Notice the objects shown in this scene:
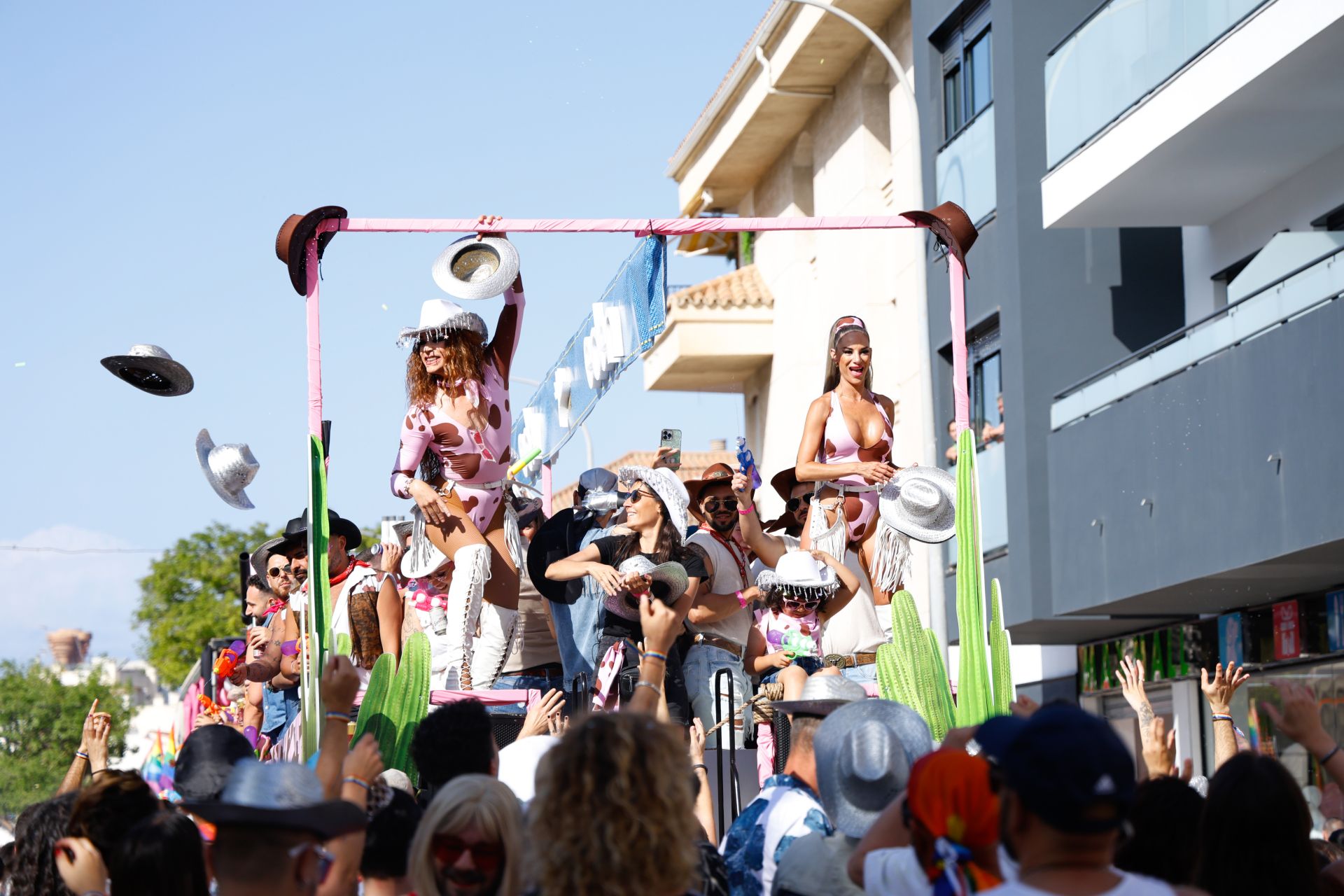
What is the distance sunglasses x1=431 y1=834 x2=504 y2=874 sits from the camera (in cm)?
349

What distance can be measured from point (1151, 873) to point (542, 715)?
2441 millimetres

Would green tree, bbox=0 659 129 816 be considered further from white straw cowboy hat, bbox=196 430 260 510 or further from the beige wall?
white straw cowboy hat, bbox=196 430 260 510

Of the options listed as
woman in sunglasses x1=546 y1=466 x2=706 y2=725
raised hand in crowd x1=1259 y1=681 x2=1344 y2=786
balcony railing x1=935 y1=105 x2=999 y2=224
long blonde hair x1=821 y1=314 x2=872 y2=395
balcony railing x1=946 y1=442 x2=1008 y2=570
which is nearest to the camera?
raised hand in crowd x1=1259 y1=681 x2=1344 y2=786

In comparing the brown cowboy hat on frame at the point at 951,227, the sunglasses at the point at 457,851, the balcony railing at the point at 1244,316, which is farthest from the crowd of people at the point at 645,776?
the balcony railing at the point at 1244,316

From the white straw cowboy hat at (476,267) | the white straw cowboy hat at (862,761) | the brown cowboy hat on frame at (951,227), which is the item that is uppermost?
the brown cowboy hat on frame at (951,227)

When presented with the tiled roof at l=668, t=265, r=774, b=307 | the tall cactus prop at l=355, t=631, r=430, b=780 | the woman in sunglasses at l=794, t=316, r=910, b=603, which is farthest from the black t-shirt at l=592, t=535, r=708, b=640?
the tiled roof at l=668, t=265, r=774, b=307

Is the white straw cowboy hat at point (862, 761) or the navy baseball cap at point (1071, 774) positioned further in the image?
the white straw cowboy hat at point (862, 761)

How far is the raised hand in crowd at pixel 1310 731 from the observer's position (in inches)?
167

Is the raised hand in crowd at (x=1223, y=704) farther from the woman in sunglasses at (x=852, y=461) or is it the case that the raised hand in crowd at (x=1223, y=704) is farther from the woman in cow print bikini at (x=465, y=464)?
the woman in cow print bikini at (x=465, y=464)

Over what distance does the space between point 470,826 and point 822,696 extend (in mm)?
1804

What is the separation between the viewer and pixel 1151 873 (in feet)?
12.7

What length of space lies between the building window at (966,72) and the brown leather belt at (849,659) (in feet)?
37.4

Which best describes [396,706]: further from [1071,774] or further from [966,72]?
[966,72]

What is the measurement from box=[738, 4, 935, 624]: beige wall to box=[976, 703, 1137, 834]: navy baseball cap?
15.2 m
